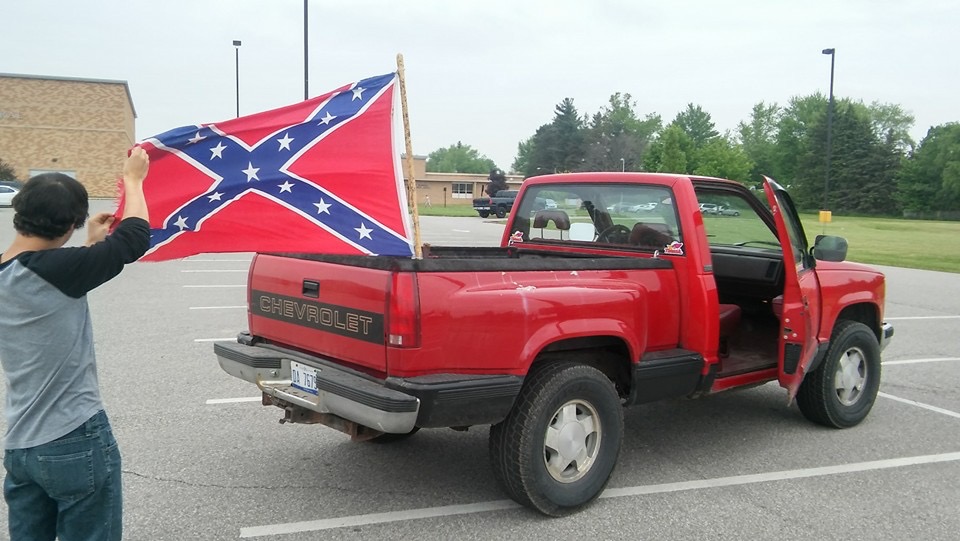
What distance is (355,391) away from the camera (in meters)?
3.39

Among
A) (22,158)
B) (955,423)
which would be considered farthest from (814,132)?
(955,423)

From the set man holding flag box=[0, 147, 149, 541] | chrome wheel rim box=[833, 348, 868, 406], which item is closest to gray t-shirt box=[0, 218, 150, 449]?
man holding flag box=[0, 147, 149, 541]

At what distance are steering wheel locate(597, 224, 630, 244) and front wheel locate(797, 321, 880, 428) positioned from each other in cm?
173

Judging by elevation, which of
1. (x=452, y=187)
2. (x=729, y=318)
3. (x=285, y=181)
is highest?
(x=452, y=187)

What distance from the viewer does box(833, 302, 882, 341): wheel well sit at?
18.7ft

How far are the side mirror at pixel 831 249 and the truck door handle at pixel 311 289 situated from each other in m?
3.37

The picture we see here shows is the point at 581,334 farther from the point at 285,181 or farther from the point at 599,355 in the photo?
the point at 285,181

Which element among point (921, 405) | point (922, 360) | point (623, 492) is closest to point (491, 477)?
point (623, 492)

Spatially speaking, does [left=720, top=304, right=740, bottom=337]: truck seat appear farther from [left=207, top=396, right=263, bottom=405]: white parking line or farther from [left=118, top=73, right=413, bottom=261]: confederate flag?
[left=207, top=396, right=263, bottom=405]: white parking line

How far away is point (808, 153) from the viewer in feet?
256

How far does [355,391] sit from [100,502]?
1138 millimetres

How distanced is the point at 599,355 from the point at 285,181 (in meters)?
1.97

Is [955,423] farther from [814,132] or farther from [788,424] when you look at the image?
[814,132]

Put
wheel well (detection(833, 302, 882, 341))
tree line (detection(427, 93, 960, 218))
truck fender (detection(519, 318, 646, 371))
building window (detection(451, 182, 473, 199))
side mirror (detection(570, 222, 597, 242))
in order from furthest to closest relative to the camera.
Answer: building window (detection(451, 182, 473, 199)), tree line (detection(427, 93, 960, 218)), wheel well (detection(833, 302, 882, 341)), side mirror (detection(570, 222, 597, 242)), truck fender (detection(519, 318, 646, 371))
